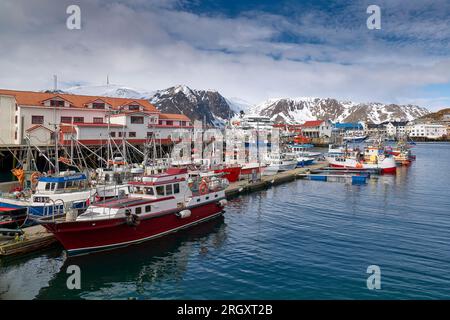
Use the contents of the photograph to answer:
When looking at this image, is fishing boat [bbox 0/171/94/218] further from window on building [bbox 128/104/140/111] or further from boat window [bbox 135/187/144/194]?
window on building [bbox 128/104/140/111]

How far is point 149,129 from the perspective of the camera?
70.1 meters

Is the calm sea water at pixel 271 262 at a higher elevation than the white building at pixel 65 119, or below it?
below

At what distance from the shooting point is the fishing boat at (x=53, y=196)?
27.0m

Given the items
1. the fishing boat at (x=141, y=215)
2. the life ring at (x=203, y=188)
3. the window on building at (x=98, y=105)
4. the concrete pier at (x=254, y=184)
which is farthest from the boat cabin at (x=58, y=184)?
the window on building at (x=98, y=105)

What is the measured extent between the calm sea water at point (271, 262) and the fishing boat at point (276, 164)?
2780cm

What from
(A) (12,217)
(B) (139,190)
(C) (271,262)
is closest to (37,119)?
(A) (12,217)

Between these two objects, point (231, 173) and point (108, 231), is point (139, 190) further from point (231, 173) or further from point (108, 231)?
point (231, 173)

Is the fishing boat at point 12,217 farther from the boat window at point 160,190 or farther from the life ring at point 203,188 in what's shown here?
the life ring at point 203,188

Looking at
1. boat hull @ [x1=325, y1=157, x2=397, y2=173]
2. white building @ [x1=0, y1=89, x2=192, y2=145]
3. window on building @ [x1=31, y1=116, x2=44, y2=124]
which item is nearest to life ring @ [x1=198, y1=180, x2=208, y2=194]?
white building @ [x1=0, y1=89, x2=192, y2=145]

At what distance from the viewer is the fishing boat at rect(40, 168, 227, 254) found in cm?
2180
